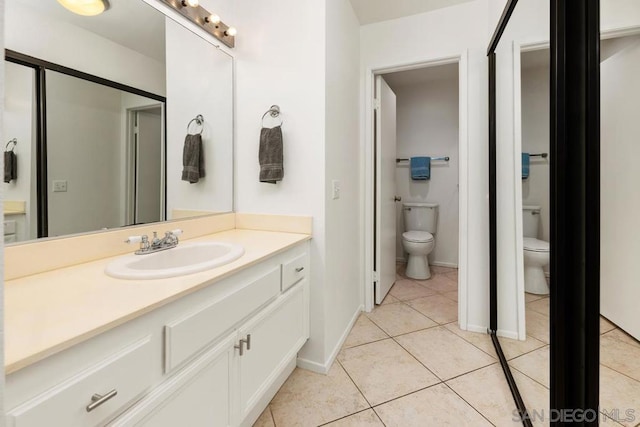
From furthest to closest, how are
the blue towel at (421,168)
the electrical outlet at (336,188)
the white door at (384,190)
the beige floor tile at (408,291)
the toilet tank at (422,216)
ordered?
the blue towel at (421,168) < the toilet tank at (422,216) < the beige floor tile at (408,291) < the white door at (384,190) < the electrical outlet at (336,188)

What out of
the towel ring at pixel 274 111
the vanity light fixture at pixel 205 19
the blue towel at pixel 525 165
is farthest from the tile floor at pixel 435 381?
the vanity light fixture at pixel 205 19

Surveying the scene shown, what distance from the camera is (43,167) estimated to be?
1021mm

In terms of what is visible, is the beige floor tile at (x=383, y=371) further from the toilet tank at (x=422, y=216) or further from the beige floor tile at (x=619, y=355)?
the toilet tank at (x=422, y=216)

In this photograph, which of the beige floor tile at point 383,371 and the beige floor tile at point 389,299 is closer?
the beige floor tile at point 383,371

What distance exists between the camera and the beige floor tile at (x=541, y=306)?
3.71 feet

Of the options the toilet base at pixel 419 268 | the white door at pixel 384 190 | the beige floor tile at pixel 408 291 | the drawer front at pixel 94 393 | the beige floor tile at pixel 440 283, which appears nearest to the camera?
the drawer front at pixel 94 393

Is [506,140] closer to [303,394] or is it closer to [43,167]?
[303,394]

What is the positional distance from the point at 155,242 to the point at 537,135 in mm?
1669

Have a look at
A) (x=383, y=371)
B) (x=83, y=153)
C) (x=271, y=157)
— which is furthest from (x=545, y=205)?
(x=83, y=153)

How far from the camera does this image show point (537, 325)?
1.25 meters

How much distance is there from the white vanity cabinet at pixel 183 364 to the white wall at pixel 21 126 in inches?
25.2

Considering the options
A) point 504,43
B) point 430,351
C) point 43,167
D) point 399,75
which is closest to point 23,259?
point 43,167

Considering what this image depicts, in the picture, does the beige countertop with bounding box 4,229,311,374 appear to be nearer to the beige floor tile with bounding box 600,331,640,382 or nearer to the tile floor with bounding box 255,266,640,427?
the tile floor with bounding box 255,266,640,427

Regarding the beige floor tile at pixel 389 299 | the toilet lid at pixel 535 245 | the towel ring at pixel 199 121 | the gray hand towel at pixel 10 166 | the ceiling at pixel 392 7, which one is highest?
the ceiling at pixel 392 7
